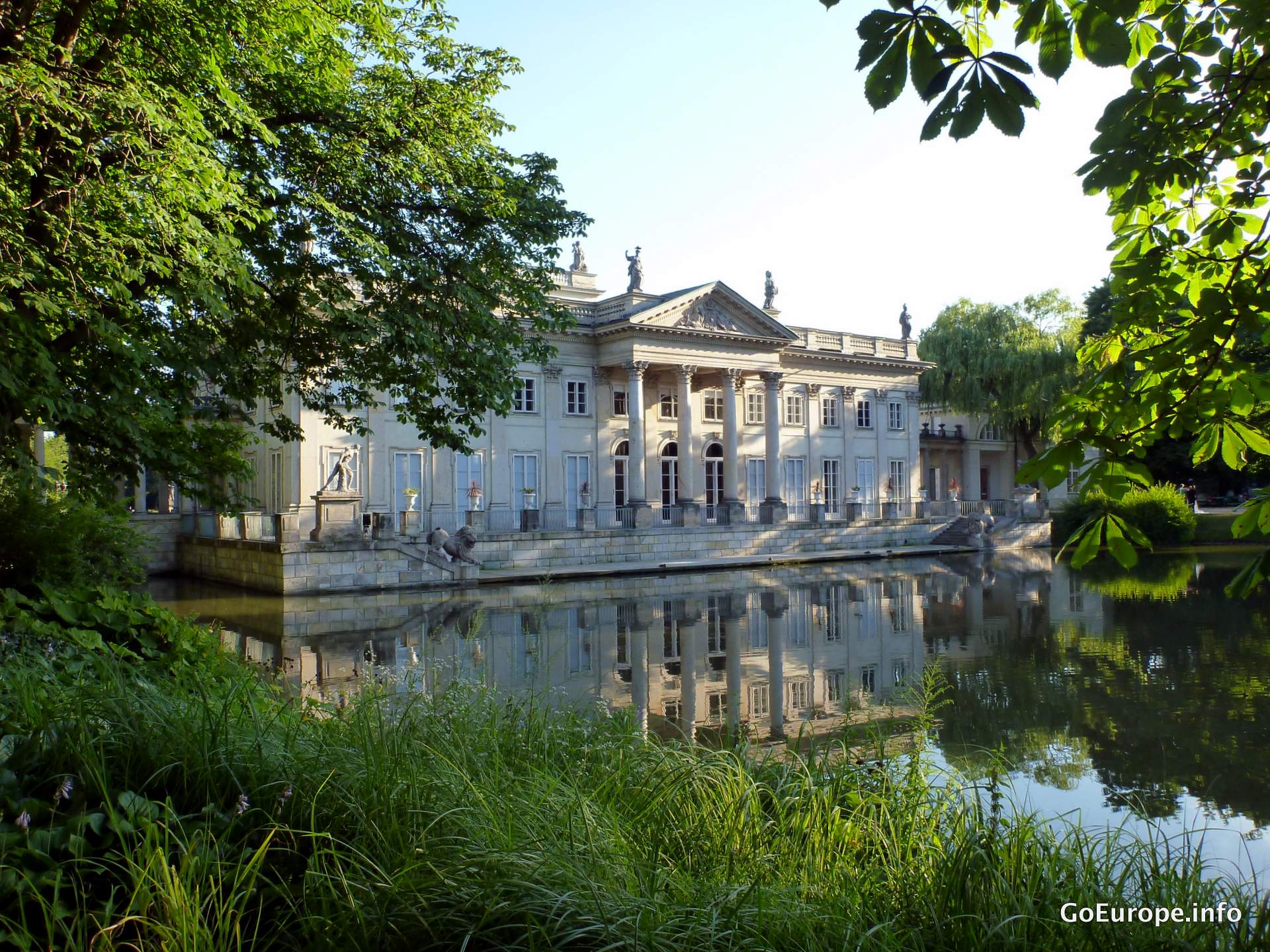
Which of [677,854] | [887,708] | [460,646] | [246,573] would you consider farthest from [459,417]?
[246,573]

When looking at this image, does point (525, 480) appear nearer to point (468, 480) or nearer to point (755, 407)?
point (468, 480)

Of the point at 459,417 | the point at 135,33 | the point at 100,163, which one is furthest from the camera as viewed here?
the point at 459,417

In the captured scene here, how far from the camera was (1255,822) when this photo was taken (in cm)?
577

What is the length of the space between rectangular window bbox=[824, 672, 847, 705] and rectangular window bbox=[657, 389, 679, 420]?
27.1 meters

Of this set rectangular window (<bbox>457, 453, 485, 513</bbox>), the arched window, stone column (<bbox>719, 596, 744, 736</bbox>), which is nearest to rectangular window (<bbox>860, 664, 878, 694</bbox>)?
stone column (<bbox>719, 596, 744, 736</bbox>)

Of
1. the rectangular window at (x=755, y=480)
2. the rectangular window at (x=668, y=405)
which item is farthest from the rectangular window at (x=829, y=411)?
the rectangular window at (x=668, y=405)

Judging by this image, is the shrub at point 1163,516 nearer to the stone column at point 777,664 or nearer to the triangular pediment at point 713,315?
the triangular pediment at point 713,315

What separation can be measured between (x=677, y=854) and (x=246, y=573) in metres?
22.6

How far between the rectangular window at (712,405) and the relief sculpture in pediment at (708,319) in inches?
140

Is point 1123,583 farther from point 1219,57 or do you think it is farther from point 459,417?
point 1219,57

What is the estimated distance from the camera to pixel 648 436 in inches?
1474

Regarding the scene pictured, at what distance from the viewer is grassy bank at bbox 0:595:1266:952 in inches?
117

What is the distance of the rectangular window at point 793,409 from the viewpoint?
41719 millimetres

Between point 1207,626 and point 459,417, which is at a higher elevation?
point 459,417
